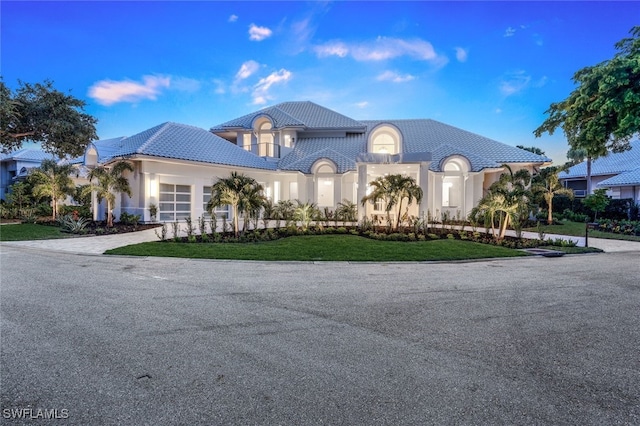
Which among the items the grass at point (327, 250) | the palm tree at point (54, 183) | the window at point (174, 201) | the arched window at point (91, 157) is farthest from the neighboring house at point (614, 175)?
the palm tree at point (54, 183)

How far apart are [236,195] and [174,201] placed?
7510 millimetres

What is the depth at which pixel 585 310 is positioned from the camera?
539cm

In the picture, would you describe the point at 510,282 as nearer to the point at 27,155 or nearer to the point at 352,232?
the point at 352,232

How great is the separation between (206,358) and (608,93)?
13188 millimetres

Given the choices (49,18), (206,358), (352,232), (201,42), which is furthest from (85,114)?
(206,358)

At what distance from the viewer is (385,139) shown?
886 inches

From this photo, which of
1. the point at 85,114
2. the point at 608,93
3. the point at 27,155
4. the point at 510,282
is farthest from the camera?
the point at 27,155

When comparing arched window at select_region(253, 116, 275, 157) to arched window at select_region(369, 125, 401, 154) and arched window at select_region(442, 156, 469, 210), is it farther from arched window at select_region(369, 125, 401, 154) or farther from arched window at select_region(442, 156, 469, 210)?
arched window at select_region(442, 156, 469, 210)

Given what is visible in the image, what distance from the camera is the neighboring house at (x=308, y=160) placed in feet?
58.7

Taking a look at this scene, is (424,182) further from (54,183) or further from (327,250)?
(54,183)

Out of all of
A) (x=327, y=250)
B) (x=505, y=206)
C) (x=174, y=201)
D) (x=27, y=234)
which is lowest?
(x=327, y=250)

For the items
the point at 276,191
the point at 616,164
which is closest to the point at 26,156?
the point at 276,191

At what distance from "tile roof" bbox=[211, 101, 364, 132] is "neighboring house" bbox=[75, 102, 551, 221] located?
0.09 metres

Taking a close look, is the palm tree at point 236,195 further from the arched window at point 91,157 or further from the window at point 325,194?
the arched window at point 91,157
